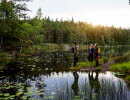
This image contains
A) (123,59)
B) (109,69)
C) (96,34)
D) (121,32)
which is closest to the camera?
(109,69)

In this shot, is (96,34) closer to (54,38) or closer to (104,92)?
(54,38)

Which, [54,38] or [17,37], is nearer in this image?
[17,37]

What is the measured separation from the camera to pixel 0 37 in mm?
36156

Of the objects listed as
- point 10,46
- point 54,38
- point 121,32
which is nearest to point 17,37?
point 10,46

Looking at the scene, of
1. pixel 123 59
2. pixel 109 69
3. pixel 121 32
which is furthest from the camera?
pixel 121 32

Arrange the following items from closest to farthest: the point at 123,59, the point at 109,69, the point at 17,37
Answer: the point at 109,69 < the point at 123,59 < the point at 17,37

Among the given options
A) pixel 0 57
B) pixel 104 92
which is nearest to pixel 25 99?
pixel 104 92

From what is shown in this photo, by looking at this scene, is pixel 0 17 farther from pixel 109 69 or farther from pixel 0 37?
pixel 109 69

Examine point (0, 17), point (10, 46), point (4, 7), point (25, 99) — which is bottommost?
point (25, 99)

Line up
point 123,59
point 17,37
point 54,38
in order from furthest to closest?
point 54,38
point 17,37
point 123,59

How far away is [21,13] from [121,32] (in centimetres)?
13343

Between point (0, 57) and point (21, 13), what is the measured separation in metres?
11.8

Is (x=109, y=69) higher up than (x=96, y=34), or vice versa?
(x=96, y=34)

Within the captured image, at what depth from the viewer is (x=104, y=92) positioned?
9320 millimetres
